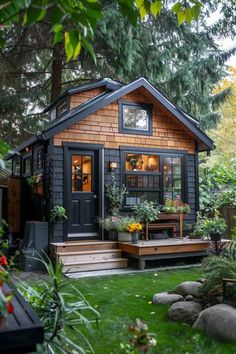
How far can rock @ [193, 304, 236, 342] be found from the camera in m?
3.58

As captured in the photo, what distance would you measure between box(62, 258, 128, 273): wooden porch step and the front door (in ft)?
3.48

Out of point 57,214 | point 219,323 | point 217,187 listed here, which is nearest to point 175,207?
point 57,214

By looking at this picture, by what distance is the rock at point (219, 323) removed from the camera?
11.8ft

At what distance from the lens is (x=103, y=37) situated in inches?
438

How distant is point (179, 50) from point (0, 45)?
39.7ft

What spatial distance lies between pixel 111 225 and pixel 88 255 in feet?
3.41

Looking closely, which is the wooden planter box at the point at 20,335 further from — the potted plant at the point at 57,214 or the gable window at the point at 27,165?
the gable window at the point at 27,165

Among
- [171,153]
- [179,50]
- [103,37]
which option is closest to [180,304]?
[171,153]

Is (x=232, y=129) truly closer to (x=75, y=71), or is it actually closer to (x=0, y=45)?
(x=75, y=71)

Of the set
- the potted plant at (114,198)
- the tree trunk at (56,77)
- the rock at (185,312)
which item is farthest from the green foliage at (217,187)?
the rock at (185,312)

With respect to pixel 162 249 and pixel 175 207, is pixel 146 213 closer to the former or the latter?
pixel 162 249

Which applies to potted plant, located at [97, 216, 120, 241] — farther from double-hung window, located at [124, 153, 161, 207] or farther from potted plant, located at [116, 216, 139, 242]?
double-hung window, located at [124, 153, 161, 207]

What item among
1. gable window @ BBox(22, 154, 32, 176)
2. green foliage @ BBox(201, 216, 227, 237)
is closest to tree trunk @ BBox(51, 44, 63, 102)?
gable window @ BBox(22, 154, 32, 176)

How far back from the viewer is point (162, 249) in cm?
795
